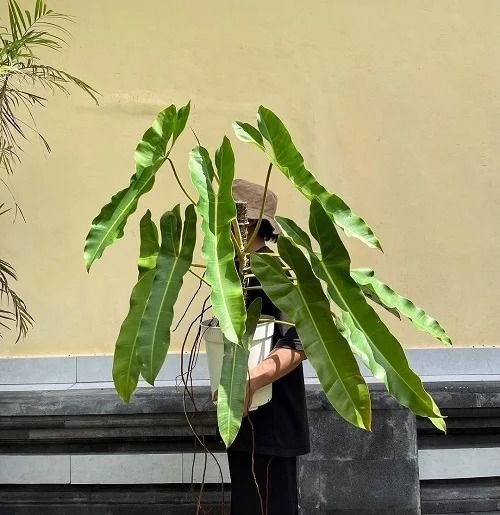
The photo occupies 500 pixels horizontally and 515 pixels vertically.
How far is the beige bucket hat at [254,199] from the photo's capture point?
6.32ft

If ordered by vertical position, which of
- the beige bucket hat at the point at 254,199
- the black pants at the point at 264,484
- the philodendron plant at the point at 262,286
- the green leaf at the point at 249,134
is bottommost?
the black pants at the point at 264,484

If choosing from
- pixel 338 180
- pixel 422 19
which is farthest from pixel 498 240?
pixel 422 19

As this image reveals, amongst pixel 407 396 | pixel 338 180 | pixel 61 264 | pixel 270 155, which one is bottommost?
pixel 407 396

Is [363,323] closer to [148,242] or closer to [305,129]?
[148,242]

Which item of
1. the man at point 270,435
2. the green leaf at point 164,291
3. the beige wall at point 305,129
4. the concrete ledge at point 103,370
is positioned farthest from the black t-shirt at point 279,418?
the beige wall at point 305,129

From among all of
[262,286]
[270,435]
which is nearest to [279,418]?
[270,435]

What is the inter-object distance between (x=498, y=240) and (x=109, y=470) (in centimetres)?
205

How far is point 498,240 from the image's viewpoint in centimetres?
332

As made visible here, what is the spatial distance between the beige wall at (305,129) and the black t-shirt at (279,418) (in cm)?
133

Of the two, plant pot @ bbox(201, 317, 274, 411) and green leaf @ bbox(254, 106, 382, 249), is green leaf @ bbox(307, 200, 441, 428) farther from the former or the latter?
plant pot @ bbox(201, 317, 274, 411)

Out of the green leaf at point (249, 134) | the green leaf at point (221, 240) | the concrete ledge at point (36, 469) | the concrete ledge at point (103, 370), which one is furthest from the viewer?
the concrete ledge at point (103, 370)

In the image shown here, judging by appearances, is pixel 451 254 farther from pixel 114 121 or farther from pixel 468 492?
pixel 114 121

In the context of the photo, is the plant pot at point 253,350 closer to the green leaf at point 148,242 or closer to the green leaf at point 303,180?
the green leaf at point 148,242

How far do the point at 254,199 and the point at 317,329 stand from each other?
46 centimetres
